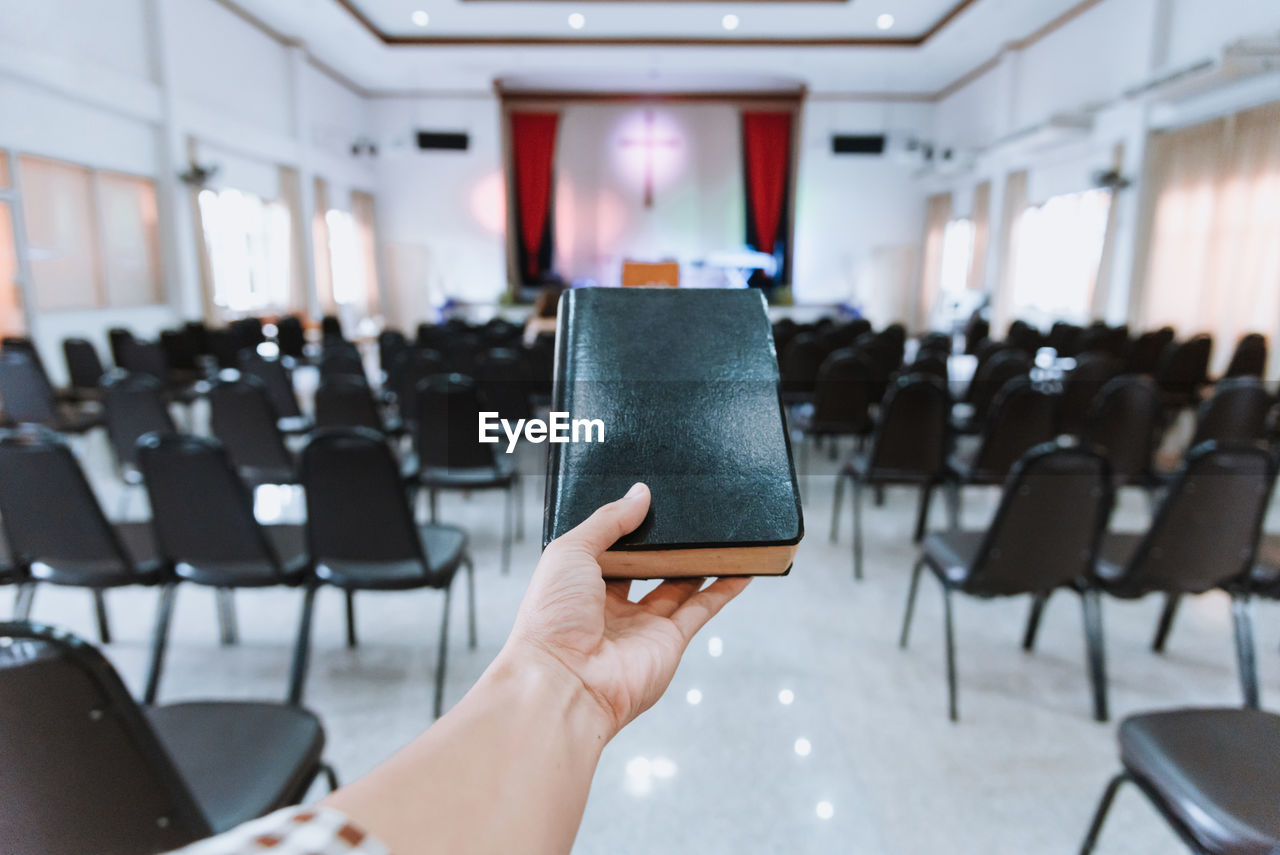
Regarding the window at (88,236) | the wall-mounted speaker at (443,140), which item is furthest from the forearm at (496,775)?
the wall-mounted speaker at (443,140)

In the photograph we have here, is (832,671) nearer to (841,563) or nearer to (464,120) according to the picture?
(841,563)

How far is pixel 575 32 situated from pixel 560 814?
1222cm

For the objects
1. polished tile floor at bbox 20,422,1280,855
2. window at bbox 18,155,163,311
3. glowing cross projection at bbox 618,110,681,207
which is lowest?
polished tile floor at bbox 20,422,1280,855

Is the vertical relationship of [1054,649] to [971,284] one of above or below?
below

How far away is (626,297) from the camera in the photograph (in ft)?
2.00

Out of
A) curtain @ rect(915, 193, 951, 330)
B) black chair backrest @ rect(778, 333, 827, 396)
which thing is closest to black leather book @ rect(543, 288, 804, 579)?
black chair backrest @ rect(778, 333, 827, 396)

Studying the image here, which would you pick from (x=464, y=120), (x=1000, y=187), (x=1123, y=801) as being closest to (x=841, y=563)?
(x=1123, y=801)

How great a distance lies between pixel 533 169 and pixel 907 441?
12.7 metres

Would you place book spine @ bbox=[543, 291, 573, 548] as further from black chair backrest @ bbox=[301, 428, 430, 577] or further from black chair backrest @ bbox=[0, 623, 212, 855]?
black chair backrest @ bbox=[301, 428, 430, 577]

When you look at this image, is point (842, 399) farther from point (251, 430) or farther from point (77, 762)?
point (77, 762)

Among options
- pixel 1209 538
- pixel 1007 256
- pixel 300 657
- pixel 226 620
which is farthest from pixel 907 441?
pixel 1007 256

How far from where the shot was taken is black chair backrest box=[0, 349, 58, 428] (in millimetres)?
4379

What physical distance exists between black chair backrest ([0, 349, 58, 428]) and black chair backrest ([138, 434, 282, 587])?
119 inches

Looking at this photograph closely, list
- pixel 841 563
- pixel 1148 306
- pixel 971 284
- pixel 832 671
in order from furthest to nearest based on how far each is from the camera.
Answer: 1. pixel 971 284
2. pixel 1148 306
3. pixel 841 563
4. pixel 832 671
